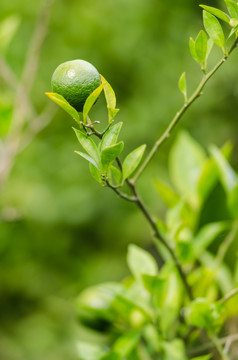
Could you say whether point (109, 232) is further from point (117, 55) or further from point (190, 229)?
point (190, 229)

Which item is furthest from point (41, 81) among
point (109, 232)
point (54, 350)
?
point (54, 350)

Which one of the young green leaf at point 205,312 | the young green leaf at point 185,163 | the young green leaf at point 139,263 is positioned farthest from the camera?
the young green leaf at point 185,163

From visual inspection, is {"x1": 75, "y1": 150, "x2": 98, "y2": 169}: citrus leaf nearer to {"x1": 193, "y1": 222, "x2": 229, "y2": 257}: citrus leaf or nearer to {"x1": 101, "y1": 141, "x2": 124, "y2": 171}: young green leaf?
{"x1": 101, "y1": 141, "x2": 124, "y2": 171}: young green leaf

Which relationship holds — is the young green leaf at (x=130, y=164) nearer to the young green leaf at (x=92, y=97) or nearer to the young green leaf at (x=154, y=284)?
the young green leaf at (x=92, y=97)

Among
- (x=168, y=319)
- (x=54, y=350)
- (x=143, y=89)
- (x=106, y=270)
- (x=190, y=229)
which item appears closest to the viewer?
(x=168, y=319)

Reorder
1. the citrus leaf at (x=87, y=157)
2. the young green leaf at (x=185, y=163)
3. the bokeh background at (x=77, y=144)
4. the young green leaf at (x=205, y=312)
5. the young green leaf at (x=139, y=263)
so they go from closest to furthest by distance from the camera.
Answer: the citrus leaf at (x=87, y=157) < the young green leaf at (x=205, y=312) < the young green leaf at (x=139, y=263) < the young green leaf at (x=185, y=163) < the bokeh background at (x=77, y=144)

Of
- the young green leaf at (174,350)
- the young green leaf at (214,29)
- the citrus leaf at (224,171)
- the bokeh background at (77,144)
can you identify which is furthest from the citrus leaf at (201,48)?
the bokeh background at (77,144)
